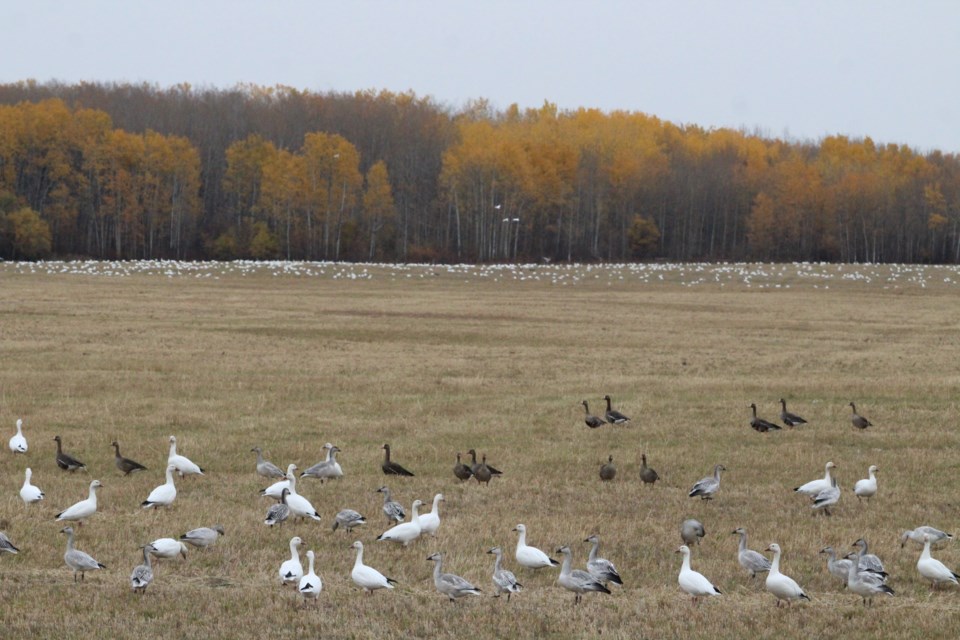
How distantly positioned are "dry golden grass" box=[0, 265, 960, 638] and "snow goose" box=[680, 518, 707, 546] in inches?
5.9

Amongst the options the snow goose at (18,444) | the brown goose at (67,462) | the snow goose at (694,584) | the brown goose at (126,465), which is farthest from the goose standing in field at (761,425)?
the snow goose at (18,444)

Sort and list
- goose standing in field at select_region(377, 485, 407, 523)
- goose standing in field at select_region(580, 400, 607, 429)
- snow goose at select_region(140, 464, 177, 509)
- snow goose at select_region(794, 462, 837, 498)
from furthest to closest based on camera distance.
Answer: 1. goose standing in field at select_region(580, 400, 607, 429)
2. snow goose at select_region(794, 462, 837, 498)
3. snow goose at select_region(140, 464, 177, 509)
4. goose standing in field at select_region(377, 485, 407, 523)

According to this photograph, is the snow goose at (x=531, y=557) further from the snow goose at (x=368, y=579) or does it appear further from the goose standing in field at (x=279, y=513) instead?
the goose standing in field at (x=279, y=513)

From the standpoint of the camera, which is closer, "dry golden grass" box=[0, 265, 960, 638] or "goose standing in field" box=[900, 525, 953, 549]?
"dry golden grass" box=[0, 265, 960, 638]

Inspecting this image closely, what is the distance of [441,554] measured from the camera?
11453mm

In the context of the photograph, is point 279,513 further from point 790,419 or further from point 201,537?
point 790,419

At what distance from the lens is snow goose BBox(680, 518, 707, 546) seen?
480 inches

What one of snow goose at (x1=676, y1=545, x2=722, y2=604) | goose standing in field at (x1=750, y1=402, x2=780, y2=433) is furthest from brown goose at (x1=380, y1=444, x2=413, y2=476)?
goose standing in field at (x1=750, y1=402, x2=780, y2=433)

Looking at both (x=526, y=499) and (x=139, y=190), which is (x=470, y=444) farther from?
(x=139, y=190)

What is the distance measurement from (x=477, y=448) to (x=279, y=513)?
6.20m

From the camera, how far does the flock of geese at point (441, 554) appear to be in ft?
33.3

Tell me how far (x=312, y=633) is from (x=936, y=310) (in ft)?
169

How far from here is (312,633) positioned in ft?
30.6

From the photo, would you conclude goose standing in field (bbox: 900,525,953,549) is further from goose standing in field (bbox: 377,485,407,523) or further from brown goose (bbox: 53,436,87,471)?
brown goose (bbox: 53,436,87,471)
